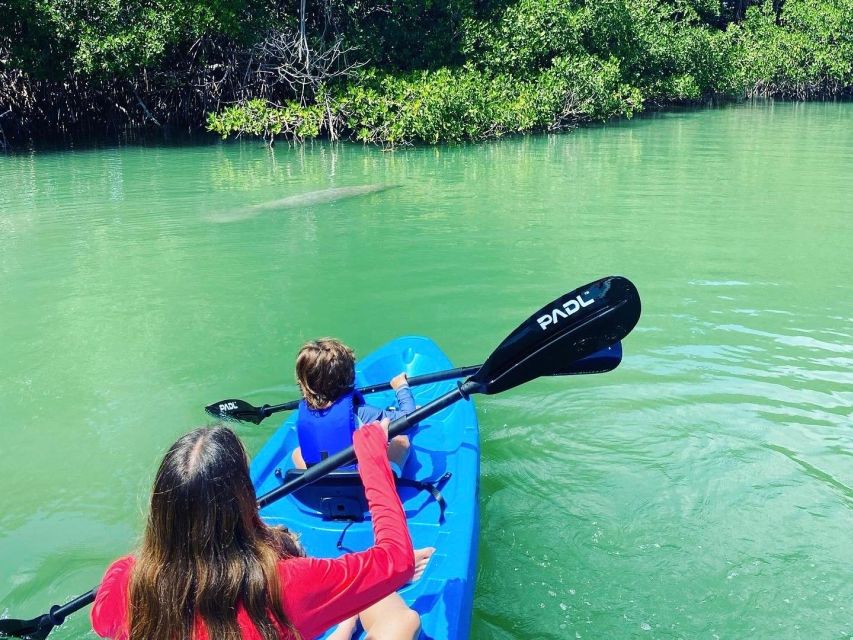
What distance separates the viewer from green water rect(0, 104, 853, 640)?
3201 millimetres

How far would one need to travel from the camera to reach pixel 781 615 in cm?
293

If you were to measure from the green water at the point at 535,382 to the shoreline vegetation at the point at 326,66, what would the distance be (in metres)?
5.28

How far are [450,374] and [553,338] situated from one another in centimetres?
62

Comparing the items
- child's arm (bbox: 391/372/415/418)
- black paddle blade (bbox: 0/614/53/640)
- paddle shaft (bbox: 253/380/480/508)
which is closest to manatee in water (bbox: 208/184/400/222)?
child's arm (bbox: 391/372/415/418)

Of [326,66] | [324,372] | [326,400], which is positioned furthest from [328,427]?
[326,66]

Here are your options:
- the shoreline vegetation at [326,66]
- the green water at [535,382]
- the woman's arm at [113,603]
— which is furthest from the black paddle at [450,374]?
the shoreline vegetation at [326,66]

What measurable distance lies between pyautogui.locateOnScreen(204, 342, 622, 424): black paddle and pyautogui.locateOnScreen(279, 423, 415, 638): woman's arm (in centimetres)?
132

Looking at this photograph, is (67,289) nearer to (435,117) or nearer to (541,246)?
(541,246)

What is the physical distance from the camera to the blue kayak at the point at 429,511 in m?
2.58

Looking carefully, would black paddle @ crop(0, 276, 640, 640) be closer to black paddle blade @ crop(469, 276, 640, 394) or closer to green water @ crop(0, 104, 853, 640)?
black paddle blade @ crop(469, 276, 640, 394)

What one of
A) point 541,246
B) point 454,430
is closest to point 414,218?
point 541,246

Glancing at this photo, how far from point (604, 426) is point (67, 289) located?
521cm

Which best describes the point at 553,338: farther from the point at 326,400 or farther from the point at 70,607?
the point at 70,607

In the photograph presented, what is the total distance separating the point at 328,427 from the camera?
2994 millimetres
